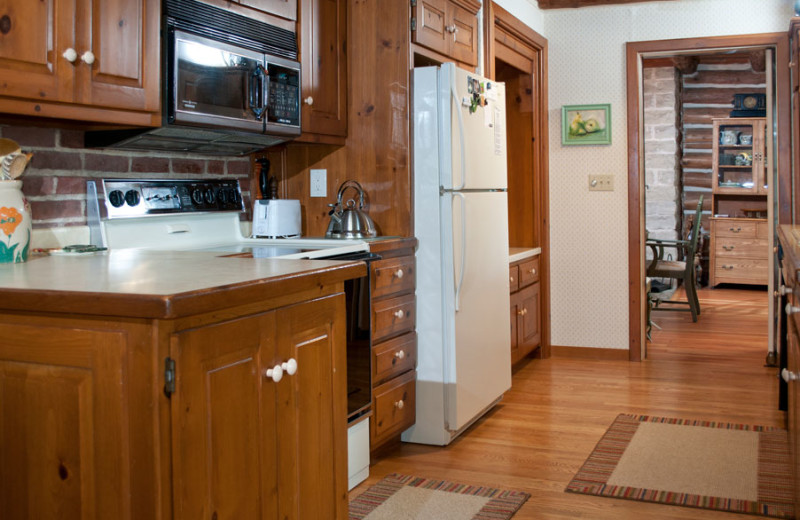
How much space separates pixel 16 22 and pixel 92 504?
1.22 m

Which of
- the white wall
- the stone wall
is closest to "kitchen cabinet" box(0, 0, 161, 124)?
the white wall

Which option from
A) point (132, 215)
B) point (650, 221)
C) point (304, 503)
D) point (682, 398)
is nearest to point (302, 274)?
point (304, 503)

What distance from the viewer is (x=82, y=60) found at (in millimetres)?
2148

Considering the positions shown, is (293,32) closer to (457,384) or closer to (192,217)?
(192,217)

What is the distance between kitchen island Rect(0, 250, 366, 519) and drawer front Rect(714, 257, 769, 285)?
7.63 meters

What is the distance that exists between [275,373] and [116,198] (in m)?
→ 1.26

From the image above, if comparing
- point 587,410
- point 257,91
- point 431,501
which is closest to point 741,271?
point 587,410

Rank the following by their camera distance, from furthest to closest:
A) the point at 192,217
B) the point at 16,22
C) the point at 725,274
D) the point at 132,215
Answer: the point at 725,274 → the point at 192,217 → the point at 132,215 → the point at 16,22

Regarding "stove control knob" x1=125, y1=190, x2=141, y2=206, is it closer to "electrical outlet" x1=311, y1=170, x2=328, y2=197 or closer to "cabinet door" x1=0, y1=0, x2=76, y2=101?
"cabinet door" x1=0, y1=0, x2=76, y2=101

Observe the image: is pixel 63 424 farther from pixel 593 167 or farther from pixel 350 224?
pixel 593 167

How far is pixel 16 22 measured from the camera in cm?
198

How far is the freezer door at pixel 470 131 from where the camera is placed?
330 cm

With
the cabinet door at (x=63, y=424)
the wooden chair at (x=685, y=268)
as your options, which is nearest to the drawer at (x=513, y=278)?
the wooden chair at (x=685, y=268)

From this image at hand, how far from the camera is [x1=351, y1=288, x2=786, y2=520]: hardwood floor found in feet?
9.43
